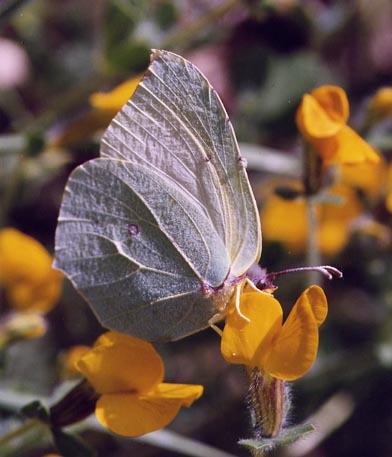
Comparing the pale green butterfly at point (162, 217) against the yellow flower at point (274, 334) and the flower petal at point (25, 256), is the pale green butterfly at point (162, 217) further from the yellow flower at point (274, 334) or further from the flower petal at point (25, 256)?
the flower petal at point (25, 256)

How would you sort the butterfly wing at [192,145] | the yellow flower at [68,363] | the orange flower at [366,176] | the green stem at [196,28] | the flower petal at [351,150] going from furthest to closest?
the orange flower at [366,176] → the green stem at [196,28] → the yellow flower at [68,363] → the flower petal at [351,150] → the butterfly wing at [192,145]

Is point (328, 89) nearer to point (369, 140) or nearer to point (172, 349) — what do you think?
point (369, 140)

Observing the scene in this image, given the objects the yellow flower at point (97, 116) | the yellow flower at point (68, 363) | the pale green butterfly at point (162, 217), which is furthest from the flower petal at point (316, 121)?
the yellow flower at point (68, 363)

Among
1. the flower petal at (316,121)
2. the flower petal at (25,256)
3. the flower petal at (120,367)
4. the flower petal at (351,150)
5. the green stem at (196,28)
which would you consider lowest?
the flower petal at (25,256)

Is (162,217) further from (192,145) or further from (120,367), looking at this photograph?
(120,367)

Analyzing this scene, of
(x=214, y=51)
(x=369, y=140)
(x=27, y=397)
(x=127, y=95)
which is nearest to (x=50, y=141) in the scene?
(x=127, y=95)

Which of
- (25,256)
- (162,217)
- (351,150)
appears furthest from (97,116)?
(351,150)
